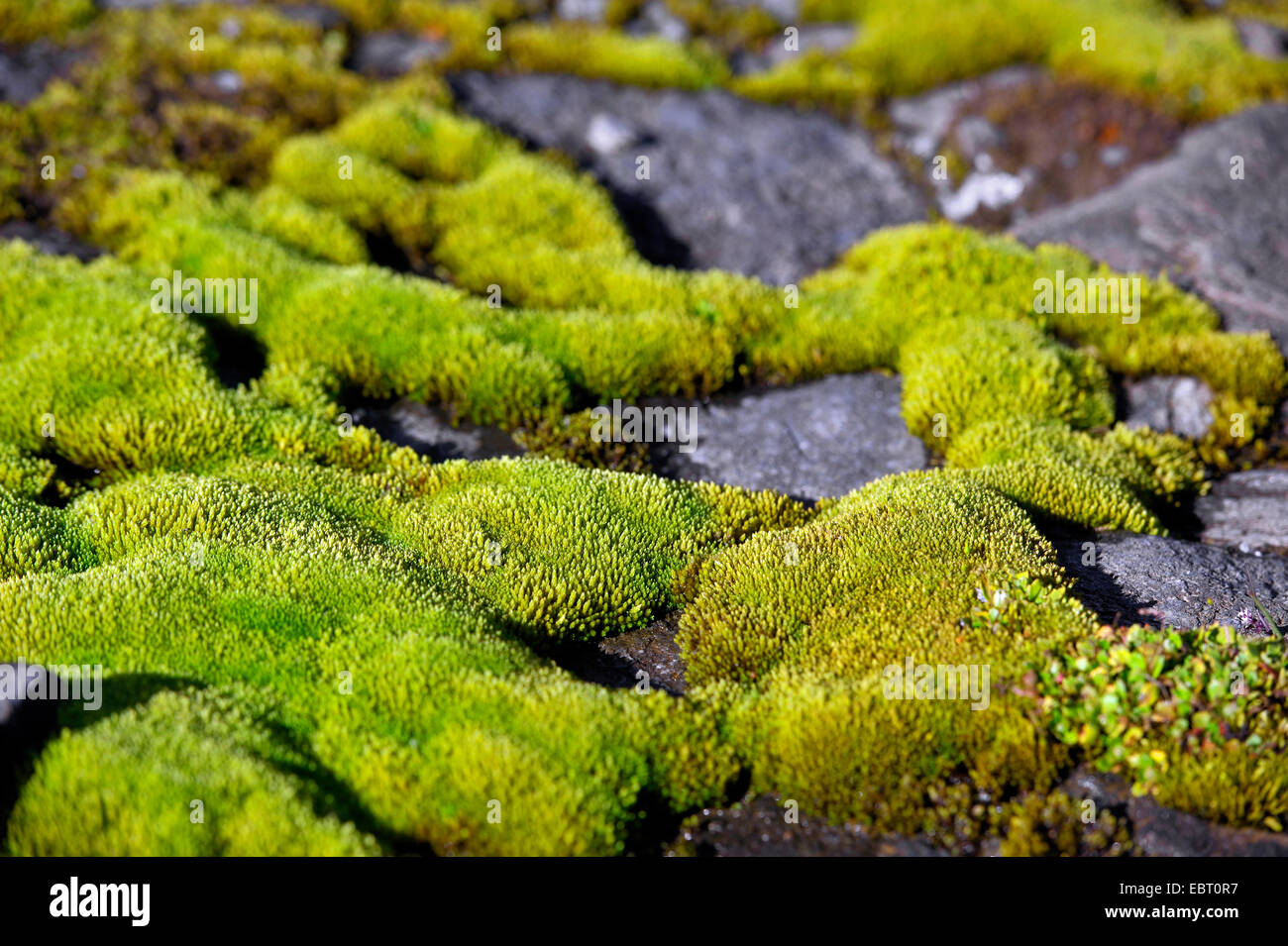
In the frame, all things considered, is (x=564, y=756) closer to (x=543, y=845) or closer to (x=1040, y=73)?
(x=543, y=845)

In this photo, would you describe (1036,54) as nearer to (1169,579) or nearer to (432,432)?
(1169,579)

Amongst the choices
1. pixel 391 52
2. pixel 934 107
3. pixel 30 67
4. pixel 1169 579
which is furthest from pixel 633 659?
pixel 30 67

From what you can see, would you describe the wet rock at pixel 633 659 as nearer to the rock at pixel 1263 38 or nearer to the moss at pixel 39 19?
the moss at pixel 39 19

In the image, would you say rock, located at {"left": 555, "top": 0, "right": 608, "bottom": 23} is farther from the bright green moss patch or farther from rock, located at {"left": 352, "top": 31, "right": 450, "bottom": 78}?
the bright green moss patch

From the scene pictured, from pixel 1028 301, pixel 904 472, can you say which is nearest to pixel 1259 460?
pixel 1028 301

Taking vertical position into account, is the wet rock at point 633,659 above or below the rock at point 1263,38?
below

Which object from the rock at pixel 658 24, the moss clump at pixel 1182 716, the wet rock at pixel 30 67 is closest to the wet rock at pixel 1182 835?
the moss clump at pixel 1182 716
